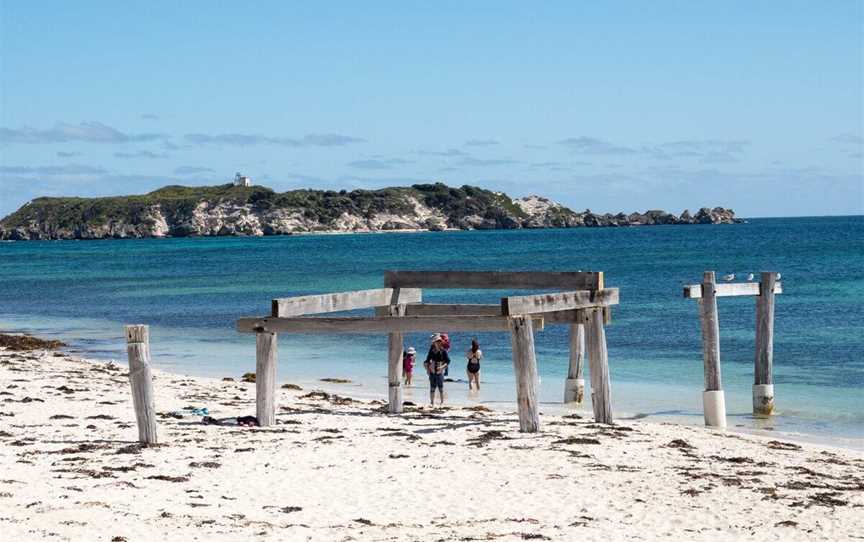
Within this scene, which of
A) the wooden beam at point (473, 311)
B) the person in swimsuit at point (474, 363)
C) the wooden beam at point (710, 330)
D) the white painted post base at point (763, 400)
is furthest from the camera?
the person in swimsuit at point (474, 363)

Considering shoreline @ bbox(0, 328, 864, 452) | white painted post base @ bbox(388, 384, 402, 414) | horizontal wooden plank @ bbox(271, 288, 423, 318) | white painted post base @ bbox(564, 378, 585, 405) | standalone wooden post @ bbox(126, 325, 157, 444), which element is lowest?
shoreline @ bbox(0, 328, 864, 452)

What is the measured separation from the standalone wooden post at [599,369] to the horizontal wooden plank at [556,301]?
241 mm

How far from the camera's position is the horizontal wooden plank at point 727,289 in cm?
1908

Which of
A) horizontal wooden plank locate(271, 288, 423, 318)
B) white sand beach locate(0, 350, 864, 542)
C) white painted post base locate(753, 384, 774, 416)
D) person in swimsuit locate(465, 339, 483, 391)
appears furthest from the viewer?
person in swimsuit locate(465, 339, 483, 391)

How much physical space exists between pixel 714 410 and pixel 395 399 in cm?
511

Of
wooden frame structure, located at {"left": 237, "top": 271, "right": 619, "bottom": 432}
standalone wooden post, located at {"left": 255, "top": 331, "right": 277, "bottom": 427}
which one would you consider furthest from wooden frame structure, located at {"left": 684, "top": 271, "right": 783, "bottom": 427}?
standalone wooden post, located at {"left": 255, "top": 331, "right": 277, "bottom": 427}

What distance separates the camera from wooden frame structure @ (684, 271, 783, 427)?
758 inches

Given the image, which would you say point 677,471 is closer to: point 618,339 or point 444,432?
point 444,432

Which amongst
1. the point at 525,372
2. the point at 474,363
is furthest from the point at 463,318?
the point at 474,363

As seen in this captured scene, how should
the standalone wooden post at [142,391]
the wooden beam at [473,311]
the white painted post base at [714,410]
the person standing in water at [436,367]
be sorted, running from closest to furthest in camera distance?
1. the standalone wooden post at [142,391]
2. the wooden beam at [473,311]
3. the white painted post base at [714,410]
4. the person standing in water at [436,367]

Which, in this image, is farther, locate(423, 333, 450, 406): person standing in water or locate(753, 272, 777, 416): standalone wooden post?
locate(753, 272, 777, 416): standalone wooden post

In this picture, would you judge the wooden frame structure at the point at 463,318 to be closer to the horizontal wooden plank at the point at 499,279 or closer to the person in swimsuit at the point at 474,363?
the horizontal wooden plank at the point at 499,279

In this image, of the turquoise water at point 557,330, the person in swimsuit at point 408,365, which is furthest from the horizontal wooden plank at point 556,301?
the person in swimsuit at point 408,365

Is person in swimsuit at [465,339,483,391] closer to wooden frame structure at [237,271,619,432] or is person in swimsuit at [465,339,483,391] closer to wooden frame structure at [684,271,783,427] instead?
wooden frame structure at [237,271,619,432]
